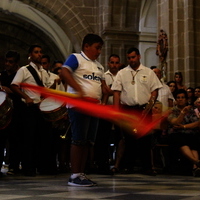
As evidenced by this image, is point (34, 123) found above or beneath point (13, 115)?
beneath

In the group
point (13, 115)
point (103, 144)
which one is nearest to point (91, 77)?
point (13, 115)

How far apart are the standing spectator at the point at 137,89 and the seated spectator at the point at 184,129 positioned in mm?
644

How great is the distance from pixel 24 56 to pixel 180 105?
21.1m

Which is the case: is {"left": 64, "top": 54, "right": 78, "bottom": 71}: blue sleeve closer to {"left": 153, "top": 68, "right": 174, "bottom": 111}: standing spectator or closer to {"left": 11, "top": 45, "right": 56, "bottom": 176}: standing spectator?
{"left": 11, "top": 45, "right": 56, "bottom": 176}: standing spectator

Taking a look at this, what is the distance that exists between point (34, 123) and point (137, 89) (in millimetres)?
1414

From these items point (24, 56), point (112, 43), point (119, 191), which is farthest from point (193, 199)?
point (24, 56)

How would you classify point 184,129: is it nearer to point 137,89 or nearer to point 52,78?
point 137,89

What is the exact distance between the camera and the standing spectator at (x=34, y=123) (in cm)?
709

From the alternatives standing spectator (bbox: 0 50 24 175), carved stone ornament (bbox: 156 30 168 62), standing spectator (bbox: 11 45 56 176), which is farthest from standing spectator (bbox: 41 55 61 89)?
carved stone ornament (bbox: 156 30 168 62)

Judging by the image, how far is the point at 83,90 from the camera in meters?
5.37

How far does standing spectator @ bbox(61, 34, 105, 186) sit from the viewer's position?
5445 millimetres

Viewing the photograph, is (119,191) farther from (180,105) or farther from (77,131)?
(180,105)

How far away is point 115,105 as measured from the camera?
7297 millimetres

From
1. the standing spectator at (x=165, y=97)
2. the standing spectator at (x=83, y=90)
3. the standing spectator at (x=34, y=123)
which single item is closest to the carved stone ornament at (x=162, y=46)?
the standing spectator at (x=165, y=97)
